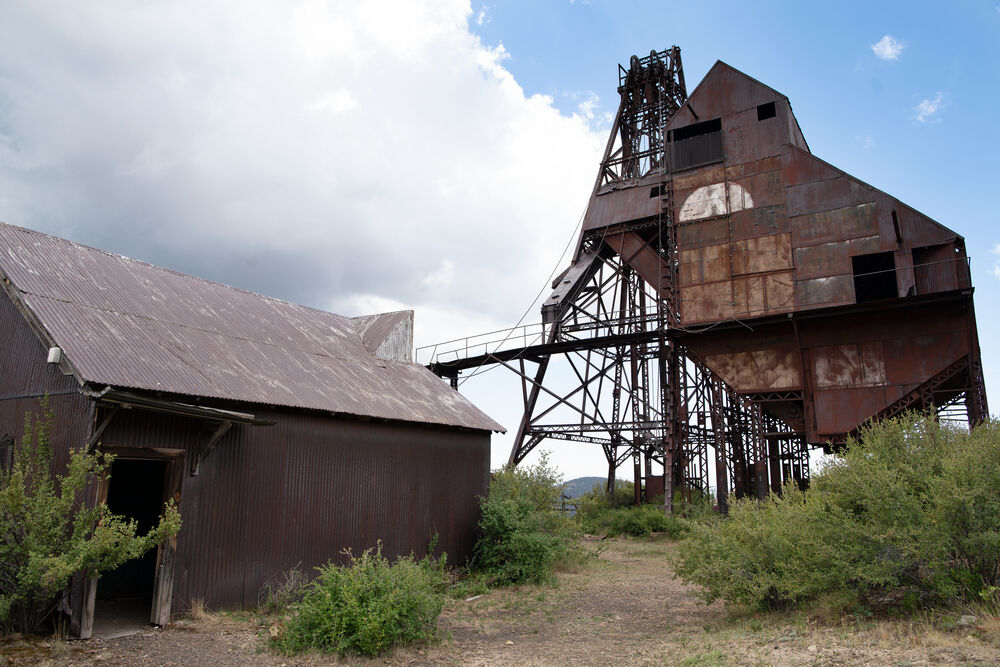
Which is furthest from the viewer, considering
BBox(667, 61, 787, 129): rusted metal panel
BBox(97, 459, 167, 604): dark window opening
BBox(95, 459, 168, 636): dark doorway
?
BBox(667, 61, 787, 129): rusted metal panel

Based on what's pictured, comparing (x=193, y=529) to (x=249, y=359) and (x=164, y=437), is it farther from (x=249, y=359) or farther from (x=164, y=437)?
(x=249, y=359)

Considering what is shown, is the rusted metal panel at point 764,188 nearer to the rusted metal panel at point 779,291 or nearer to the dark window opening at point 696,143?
the dark window opening at point 696,143

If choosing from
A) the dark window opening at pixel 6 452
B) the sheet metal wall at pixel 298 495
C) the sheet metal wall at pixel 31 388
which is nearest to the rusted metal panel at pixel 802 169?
the sheet metal wall at pixel 298 495

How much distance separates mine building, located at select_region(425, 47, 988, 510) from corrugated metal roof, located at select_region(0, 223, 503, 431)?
33.8ft

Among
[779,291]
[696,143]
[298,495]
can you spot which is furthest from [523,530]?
[696,143]

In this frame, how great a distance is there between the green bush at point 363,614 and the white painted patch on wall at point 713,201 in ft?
68.9

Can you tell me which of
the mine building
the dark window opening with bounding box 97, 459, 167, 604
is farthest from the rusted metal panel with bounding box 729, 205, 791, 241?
the dark window opening with bounding box 97, 459, 167, 604

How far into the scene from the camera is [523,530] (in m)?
20.0

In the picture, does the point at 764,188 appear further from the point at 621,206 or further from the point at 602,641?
the point at 602,641

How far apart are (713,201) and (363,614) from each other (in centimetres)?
2258

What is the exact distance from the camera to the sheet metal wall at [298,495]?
13406 mm

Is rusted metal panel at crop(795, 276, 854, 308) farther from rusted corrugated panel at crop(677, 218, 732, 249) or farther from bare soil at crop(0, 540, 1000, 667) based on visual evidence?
bare soil at crop(0, 540, 1000, 667)

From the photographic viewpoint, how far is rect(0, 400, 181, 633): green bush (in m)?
10.1

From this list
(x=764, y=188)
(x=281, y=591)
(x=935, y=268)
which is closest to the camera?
(x=281, y=591)
